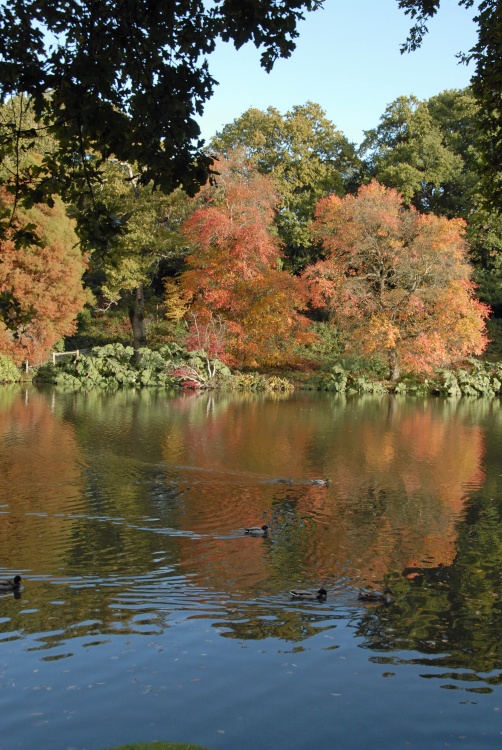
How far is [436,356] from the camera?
95.3ft

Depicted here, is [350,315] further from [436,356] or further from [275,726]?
[275,726]

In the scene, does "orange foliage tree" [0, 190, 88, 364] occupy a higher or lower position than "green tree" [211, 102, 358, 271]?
lower

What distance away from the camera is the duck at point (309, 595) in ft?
23.6

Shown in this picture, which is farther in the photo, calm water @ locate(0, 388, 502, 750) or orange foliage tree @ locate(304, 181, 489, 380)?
orange foliage tree @ locate(304, 181, 489, 380)

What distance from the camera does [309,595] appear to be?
721 cm

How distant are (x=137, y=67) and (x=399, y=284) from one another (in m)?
24.5

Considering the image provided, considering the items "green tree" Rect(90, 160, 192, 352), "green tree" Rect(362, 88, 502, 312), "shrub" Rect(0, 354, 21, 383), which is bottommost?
"shrub" Rect(0, 354, 21, 383)

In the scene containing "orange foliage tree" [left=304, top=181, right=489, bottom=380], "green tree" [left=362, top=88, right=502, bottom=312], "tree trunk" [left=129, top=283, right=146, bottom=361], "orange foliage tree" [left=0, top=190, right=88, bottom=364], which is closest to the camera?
"orange foliage tree" [left=0, top=190, right=88, bottom=364]

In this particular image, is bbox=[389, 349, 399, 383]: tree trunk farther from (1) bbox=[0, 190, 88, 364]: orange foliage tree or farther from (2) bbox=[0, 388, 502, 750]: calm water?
(2) bbox=[0, 388, 502, 750]: calm water

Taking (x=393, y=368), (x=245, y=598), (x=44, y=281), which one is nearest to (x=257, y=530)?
(x=245, y=598)

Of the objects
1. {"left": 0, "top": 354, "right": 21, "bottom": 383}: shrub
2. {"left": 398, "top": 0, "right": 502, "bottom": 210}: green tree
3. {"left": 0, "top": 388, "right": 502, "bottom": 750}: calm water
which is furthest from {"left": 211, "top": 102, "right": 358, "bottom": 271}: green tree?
{"left": 398, "top": 0, "right": 502, "bottom": 210}: green tree

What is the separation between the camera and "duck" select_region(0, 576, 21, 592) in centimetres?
717

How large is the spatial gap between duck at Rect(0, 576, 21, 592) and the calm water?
0.48 ft

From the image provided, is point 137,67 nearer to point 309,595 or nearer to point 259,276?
point 309,595
